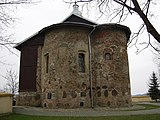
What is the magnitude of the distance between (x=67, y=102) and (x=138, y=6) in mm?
12116

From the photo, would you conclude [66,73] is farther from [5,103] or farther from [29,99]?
[5,103]

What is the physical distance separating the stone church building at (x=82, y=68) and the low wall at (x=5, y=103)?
452 cm

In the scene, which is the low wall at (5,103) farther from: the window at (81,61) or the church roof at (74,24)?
the church roof at (74,24)

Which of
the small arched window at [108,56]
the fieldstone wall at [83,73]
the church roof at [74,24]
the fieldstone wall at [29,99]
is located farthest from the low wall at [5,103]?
the small arched window at [108,56]

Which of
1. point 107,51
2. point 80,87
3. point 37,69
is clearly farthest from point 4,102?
point 107,51

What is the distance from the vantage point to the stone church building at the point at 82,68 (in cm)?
1861

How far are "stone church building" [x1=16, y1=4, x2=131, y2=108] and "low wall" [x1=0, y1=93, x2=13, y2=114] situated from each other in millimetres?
4522

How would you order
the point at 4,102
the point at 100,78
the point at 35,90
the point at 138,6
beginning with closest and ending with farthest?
1. the point at 138,6
2. the point at 4,102
3. the point at 100,78
4. the point at 35,90

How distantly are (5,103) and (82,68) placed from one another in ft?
25.0

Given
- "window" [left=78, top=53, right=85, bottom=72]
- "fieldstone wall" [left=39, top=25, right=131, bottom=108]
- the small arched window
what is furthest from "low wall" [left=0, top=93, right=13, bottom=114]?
the small arched window

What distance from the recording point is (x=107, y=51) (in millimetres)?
19906

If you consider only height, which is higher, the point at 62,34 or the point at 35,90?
the point at 62,34

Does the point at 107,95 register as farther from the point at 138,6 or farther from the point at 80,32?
the point at 138,6

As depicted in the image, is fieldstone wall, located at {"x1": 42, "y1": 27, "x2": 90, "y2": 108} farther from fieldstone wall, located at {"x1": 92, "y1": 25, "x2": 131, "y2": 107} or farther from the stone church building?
fieldstone wall, located at {"x1": 92, "y1": 25, "x2": 131, "y2": 107}
